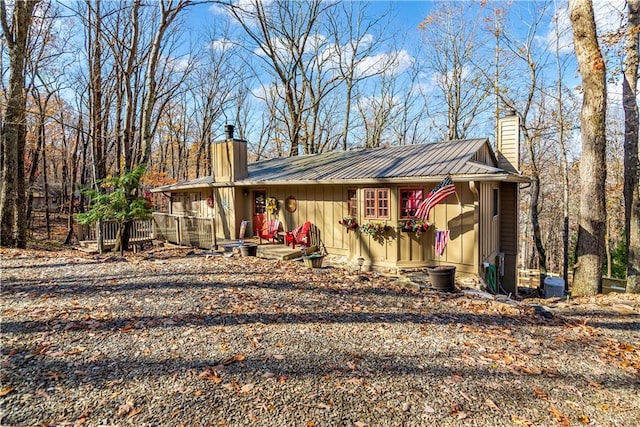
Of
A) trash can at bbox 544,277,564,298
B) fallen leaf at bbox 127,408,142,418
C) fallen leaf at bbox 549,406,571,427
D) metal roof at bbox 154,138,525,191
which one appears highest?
metal roof at bbox 154,138,525,191

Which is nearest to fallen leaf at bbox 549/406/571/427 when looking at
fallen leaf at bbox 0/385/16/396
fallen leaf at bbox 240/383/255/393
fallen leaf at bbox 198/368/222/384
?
fallen leaf at bbox 240/383/255/393

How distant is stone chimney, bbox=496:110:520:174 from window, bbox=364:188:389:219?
394 centimetres

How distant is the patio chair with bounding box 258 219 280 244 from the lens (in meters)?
11.5

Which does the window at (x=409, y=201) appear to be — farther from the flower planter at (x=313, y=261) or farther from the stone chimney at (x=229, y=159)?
the stone chimney at (x=229, y=159)

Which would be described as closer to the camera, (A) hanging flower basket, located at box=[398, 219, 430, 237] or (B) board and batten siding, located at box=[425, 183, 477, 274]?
(B) board and batten siding, located at box=[425, 183, 477, 274]

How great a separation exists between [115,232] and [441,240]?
9420 mm

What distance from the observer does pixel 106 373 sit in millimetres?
3457

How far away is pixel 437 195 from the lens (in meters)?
7.95

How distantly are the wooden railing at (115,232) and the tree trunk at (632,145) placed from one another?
1280 centimetres

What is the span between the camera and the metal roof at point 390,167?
8.15 metres

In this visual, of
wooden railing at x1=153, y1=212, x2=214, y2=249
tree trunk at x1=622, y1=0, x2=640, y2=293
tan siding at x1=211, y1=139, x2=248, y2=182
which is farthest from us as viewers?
tan siding at x1=211, y1=139, x2=248, y2=182

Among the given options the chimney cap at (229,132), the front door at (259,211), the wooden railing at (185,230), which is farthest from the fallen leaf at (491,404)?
the chimney cap at (229,132)

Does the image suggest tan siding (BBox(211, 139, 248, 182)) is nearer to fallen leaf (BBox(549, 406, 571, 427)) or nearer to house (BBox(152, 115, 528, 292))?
house (BBox(152, 115, 528, 292))

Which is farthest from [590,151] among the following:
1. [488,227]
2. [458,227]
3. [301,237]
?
[301,237]
